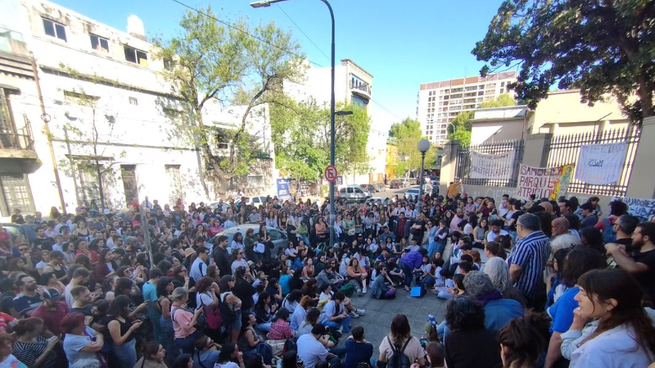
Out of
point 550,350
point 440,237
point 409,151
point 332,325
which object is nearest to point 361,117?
point 409,151

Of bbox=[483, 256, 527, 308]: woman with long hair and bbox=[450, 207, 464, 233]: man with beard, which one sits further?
bbox=[450, 207, 464, 233]: man with beard

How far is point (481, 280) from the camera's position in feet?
7.96

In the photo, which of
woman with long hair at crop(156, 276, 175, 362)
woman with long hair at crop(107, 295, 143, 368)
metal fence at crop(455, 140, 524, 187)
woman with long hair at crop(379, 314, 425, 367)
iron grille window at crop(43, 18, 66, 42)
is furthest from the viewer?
iron grille window at crop(43, 18, 66, 42)

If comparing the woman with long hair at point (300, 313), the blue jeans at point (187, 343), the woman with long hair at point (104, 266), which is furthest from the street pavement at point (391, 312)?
the woman with long hair at point (104, 266)

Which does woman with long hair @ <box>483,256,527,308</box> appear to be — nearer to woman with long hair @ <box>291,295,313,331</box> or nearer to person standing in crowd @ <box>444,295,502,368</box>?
person standing in crowd @ <box>444,295,502,368</box>

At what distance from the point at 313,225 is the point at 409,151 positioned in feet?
121

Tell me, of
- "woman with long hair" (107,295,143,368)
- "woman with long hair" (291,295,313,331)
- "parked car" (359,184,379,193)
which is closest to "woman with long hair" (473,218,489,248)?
"woman with long hair" (291,295,313,331)

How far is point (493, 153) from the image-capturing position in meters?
11.0

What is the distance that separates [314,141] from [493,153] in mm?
18257

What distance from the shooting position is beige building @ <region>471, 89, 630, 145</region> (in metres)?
13.1

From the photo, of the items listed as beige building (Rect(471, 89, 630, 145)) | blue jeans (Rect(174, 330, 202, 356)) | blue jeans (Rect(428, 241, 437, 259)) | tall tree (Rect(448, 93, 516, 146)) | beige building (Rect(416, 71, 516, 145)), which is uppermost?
beige building (Rect(416, 71, 516, 145))

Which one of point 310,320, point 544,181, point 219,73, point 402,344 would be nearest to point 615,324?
point 402,344

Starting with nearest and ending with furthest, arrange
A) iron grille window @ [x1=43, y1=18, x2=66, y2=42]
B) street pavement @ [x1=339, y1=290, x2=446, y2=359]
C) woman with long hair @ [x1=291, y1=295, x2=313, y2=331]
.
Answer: woman with long hair @ [x1=291, y1=295, x2=313, y2=331] < street pavement @ [x1=339, y1=290, x2=446, y2=359] < iron grille window @ [x1=43, y1=18, x2=66, y2=42]

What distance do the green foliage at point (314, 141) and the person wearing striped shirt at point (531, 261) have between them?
63.0 ft
